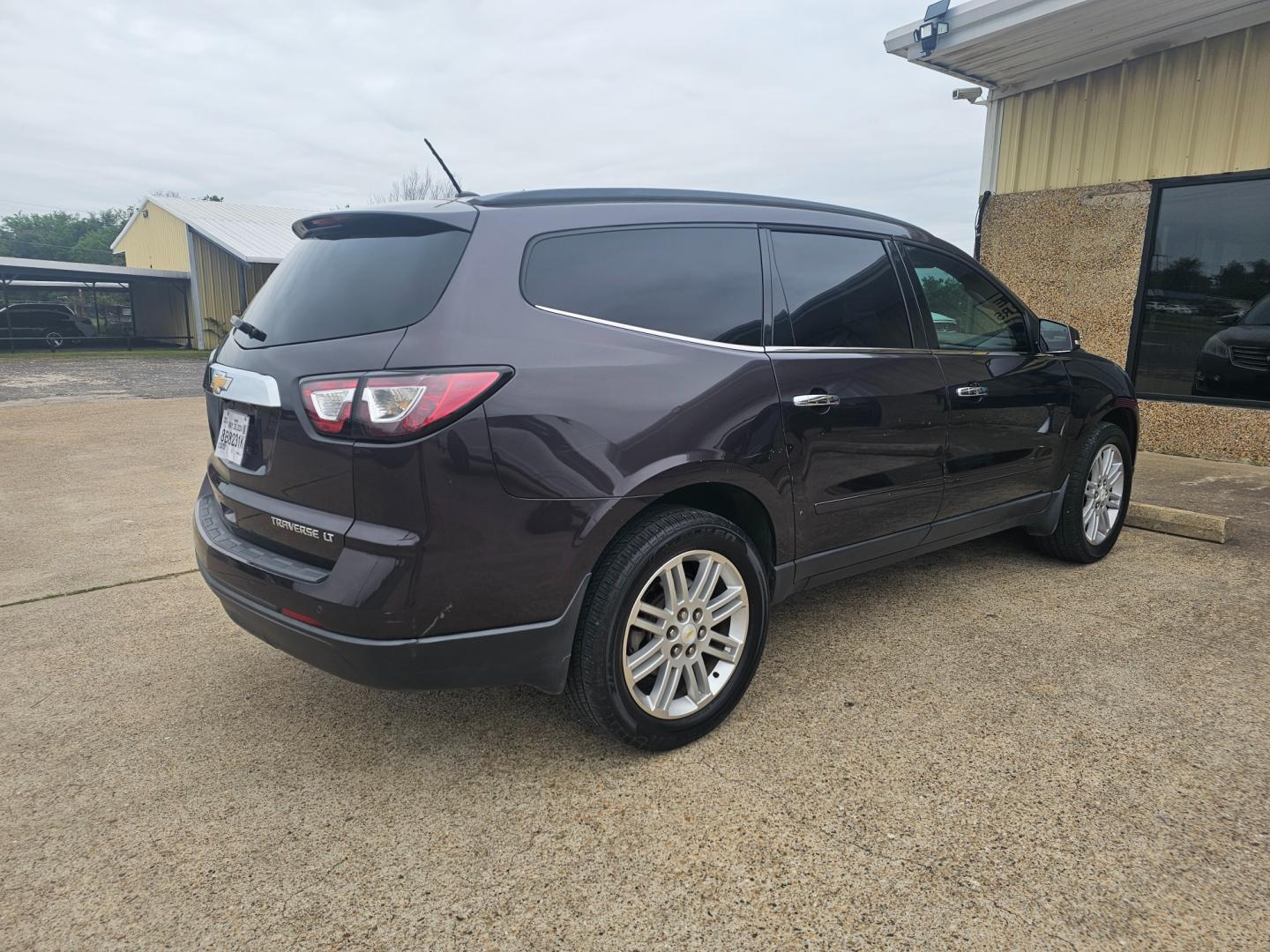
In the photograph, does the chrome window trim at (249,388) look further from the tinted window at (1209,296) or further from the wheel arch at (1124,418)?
the tinted window at (1209,296)

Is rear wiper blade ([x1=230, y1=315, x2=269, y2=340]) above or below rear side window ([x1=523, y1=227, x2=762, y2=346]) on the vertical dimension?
below

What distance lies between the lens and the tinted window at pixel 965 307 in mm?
3656

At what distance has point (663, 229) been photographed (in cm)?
279

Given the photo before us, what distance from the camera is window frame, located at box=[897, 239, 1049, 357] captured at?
3564 mm

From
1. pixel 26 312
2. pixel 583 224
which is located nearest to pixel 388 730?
pixel 583 224

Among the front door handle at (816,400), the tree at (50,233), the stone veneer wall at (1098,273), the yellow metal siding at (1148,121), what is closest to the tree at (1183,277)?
the stone veneer wall at (1098,273)

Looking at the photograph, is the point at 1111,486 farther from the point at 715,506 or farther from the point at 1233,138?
the point at 1233,138

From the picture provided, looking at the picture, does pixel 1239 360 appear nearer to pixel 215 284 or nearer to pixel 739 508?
pixel 739 508

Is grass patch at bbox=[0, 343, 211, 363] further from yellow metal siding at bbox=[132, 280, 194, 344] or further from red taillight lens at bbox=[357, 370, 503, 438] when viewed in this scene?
red taillight lens at bbox=[357, 370, 503, 438]

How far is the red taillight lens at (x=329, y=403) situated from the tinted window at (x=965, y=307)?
246 cm

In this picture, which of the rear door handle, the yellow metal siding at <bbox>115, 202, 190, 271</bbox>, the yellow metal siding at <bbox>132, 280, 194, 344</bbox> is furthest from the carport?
the rear door handle

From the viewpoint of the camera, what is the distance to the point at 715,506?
9.71 ft

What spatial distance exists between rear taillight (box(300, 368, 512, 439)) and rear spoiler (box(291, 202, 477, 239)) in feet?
1.65

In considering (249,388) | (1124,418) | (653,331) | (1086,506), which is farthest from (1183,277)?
(249,388)
